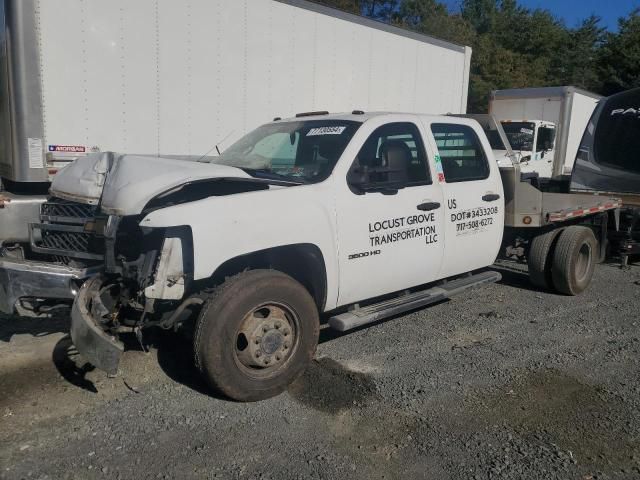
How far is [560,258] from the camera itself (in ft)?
22.0

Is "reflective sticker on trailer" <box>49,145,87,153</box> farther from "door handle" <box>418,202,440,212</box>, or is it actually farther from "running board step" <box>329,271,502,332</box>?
"door handle" <box>418,202,440,212</box>

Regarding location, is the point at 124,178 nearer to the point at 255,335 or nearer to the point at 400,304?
the point at 255,335

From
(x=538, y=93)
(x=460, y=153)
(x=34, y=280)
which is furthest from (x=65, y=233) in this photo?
(x=538, y=93)

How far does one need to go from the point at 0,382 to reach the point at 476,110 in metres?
34.1

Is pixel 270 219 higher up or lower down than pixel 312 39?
lower down

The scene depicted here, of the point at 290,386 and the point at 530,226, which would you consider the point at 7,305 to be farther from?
the point at 530,226

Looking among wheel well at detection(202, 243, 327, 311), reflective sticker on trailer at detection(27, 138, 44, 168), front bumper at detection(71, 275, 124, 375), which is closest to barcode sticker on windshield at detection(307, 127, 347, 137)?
wheel well at detection(202, 243, 327, 311)

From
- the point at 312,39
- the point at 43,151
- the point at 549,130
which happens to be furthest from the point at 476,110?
the point at 43,151

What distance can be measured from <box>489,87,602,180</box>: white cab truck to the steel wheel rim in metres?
13.3

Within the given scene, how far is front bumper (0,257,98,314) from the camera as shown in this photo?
383cm

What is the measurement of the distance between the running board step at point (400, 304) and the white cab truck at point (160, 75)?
2447mm

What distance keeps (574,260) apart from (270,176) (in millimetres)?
4019

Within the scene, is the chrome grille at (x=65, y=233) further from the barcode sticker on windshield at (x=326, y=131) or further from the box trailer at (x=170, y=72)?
the barcode sticker on windshield at (x=326, y=131)

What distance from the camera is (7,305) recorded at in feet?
12.6
